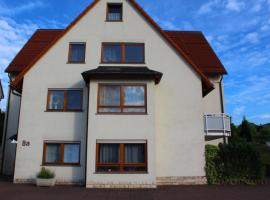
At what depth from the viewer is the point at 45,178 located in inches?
535

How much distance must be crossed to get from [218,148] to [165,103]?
4025 mm

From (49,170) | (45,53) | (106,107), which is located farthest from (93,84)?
(49,170)

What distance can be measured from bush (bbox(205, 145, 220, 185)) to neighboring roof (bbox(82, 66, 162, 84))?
16.7 ft

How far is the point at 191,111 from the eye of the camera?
50.3 feet

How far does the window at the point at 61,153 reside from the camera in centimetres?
1450

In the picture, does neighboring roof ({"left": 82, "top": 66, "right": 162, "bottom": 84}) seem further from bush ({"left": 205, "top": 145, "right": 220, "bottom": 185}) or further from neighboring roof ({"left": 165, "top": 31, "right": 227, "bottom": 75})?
neighboring roof ({"left": 165, "top": 31, "right": 227, "bottom": 75})

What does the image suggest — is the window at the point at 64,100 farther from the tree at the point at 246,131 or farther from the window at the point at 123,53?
the tree at the point at 246,131

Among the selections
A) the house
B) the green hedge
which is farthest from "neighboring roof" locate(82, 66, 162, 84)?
the green hedge

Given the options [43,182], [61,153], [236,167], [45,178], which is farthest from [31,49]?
[236,167]

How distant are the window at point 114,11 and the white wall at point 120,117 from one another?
35 centimetres

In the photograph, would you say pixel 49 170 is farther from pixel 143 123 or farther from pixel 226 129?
pixel 226 129

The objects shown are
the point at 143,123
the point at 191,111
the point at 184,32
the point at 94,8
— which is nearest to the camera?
the point at 143,123

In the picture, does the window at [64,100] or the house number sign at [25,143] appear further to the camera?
the window at [64,100]

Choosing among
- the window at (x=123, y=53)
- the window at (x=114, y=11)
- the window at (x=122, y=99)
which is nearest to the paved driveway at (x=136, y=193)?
the window at (x=122, y=99)
